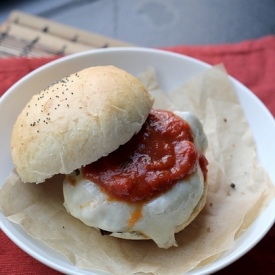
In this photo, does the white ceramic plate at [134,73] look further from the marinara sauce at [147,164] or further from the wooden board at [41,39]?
the wooden board at [41,39]

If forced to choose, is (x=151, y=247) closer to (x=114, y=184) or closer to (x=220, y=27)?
(x=114, y=184)

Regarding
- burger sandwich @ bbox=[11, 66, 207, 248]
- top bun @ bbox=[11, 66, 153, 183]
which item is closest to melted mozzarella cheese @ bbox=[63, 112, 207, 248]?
burger sandwich @ bbox=[11, 66, 207, 248]

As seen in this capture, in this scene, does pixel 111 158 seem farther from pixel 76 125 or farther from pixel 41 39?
pixel 41 39

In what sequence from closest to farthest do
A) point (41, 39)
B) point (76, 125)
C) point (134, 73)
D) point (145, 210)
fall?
point (76, 125)
point (145, 210)
point (134, 73)
point (41, 39)

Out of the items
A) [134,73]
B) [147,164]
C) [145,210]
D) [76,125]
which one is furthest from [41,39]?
[145,210]

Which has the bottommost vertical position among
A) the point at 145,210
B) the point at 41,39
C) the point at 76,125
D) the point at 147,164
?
the point at 145,210

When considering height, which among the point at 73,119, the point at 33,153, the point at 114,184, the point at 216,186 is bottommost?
the point at 216,186

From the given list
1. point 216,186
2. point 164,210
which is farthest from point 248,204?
point 164,210
